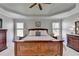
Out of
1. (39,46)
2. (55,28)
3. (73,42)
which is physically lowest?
(39,46)

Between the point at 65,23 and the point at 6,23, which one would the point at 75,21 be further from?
the point at 6,23

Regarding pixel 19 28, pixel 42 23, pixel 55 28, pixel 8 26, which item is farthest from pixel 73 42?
pixel 8 26

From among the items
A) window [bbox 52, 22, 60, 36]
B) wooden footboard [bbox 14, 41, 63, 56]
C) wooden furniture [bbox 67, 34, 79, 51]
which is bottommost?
wooden footboard [bbox 14, 41, 63, 56]

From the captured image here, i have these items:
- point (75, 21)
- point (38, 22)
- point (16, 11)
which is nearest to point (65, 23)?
point (75, 21)

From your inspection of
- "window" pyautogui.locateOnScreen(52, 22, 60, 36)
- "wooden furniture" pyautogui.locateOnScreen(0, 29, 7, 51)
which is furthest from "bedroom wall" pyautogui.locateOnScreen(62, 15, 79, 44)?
"wooden furniture" pyautogui.locateOnScreen(0, 29, 7, 51)

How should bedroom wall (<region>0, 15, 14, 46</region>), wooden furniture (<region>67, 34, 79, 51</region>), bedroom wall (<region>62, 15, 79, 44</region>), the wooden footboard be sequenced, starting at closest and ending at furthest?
bedroom wall (<region>0, 15, 14, 46</region>), bedroom wall (<region>62, 15, 79, 44</region>), wooden furniture (<region>67, 34, 79, 51</region>), the wooden footboard

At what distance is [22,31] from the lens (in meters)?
2.36

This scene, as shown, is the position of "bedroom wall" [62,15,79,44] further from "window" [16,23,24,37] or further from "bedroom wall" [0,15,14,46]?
"bedroom wall" [0,15,14,46]

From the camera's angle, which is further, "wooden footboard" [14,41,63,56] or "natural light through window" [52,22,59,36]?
"wooden footboard" [14,41,63,56]

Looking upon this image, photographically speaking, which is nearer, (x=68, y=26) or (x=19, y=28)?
(x=19, y=28)

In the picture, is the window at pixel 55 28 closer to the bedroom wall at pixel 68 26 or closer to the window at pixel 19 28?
the bedroom wall at pixel 68 26

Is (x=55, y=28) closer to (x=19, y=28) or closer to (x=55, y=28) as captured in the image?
(x=55, y=28)

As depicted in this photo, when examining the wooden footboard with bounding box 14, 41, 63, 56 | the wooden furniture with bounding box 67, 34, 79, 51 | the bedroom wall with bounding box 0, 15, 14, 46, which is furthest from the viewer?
the wooden footboard with bounding box 14, 41, 63, 56

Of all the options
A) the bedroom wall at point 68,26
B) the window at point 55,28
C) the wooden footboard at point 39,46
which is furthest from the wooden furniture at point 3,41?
the bedroom wall at point 68,26
